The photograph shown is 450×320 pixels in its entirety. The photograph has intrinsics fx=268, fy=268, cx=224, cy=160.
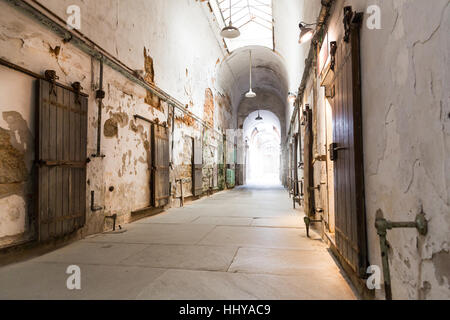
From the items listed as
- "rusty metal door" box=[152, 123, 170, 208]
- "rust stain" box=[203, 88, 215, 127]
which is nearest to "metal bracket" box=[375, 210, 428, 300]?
"rusty metal door" box=[152, 123, 170, 208]

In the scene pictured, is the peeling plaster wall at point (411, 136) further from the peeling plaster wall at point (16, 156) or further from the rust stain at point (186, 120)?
the rust stain at point (186, 120)

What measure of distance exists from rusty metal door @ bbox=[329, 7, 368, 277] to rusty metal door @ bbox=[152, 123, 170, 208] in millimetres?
4734

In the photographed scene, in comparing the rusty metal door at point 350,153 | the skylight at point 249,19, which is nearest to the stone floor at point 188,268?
the rusty metal door at point 350,153

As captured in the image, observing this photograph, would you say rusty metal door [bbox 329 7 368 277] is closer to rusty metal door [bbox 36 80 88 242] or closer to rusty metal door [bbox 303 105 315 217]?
rusty metal door [bbox 303 105 315 217]

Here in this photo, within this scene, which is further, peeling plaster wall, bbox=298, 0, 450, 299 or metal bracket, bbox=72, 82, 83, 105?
metal bracket, bbox=72, 82, 83, 105

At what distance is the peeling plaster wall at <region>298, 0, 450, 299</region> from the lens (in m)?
1.20

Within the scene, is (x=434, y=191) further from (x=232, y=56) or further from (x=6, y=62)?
(x=232, y=56)

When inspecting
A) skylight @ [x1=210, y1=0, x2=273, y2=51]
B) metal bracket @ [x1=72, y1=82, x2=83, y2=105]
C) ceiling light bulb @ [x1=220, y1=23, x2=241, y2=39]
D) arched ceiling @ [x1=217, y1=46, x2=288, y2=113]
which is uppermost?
skylight @ [x1=210, y1=0, x2=273, y2=51]

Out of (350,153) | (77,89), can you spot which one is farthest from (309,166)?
(77,89)

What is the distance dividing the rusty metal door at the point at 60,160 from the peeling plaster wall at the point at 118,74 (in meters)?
0.20

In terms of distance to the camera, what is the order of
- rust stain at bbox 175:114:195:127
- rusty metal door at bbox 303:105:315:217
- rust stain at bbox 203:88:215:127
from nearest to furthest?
rusty metal door at bbox 303:105:315:217, rust stain at bbox 175:114:195:127, rust stain at bbox 203:88:215:127

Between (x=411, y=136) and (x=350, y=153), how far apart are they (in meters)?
1.05

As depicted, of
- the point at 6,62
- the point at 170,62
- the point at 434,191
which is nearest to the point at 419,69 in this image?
the point at 434,191

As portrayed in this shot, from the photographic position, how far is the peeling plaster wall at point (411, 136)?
120 centimetres
